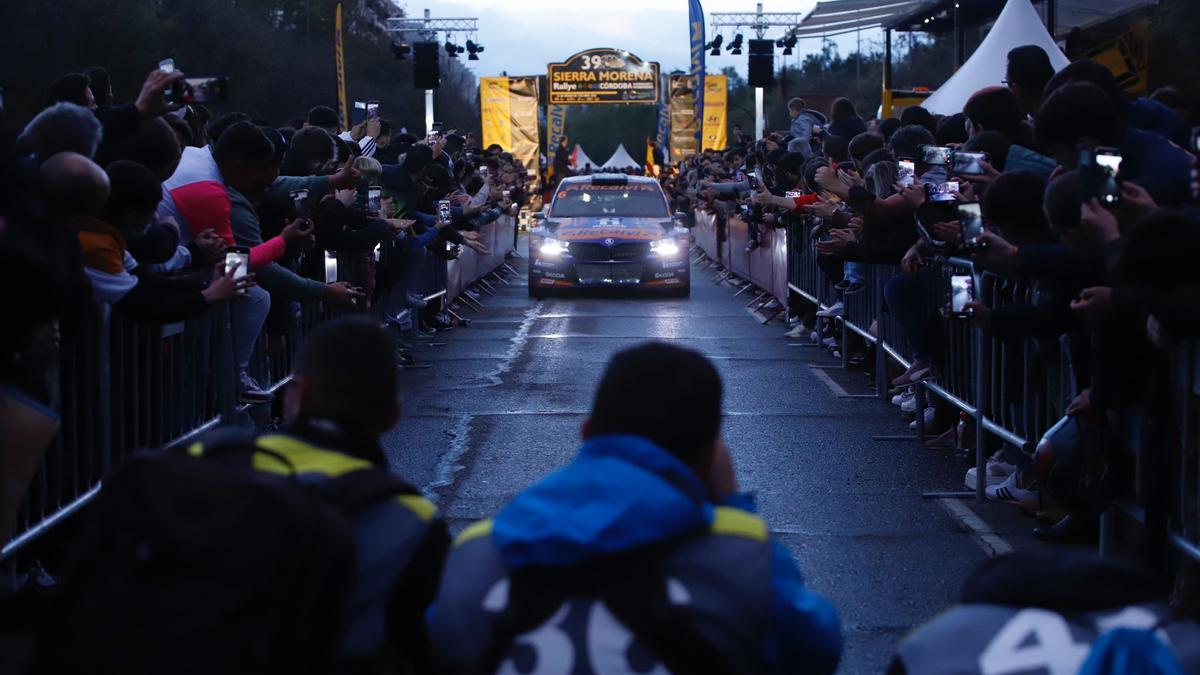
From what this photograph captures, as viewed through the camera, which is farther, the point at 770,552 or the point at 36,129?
the point at 36,129

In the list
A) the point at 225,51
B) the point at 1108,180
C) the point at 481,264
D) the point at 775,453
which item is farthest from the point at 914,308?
the point at 225,51

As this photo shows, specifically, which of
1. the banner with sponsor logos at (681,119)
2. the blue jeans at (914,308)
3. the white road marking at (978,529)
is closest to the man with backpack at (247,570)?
the white road marking at (978,529)

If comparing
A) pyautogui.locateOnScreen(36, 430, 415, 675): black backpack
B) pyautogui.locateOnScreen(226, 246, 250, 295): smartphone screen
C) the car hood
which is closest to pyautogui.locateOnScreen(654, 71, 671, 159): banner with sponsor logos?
the car hood

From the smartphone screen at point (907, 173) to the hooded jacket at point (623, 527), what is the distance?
23.0ft

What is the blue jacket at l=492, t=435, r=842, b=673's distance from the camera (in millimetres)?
2781

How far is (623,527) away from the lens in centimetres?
278

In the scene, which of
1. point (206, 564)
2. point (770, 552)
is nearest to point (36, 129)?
point (206, 564)

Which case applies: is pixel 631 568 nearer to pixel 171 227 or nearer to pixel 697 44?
pixel 171 227

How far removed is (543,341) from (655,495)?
1415cm

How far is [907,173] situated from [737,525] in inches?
289

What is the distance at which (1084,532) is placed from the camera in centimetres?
706

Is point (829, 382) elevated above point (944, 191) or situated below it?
below

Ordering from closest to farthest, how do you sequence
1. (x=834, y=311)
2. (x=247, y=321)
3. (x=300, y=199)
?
(x=247, y=321)
(x=300, y=199)
(x=834, y=311)

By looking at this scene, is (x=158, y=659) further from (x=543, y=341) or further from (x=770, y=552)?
(x=543, y=341)
